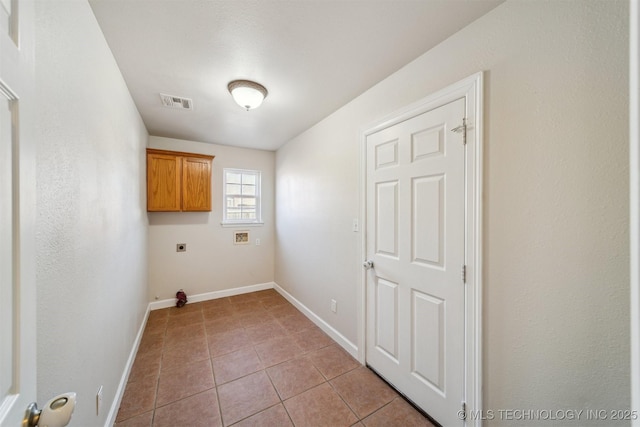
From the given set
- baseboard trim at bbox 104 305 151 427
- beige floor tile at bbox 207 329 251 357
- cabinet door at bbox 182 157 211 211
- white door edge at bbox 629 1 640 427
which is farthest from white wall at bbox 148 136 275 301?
white door edge at bbox 629 1 640 427

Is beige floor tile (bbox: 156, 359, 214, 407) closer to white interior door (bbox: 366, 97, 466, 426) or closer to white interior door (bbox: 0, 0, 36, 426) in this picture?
white interior door (bbox: 366, 97, 466, 426)

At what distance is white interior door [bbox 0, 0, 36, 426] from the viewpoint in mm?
474

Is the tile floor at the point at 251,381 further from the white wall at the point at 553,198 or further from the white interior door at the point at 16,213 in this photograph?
the white interior door at the point at 16,213

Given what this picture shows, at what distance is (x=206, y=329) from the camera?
275 centimetres

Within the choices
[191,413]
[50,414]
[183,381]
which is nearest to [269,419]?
[191,413]

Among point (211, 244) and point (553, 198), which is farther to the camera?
point (211, 244)

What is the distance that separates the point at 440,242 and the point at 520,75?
96 centimetres

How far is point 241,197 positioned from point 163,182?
1.14m

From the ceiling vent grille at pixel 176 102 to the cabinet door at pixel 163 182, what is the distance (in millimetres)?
1005

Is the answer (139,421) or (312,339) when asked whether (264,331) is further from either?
(139,421)

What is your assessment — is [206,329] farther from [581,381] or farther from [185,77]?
[581,381]

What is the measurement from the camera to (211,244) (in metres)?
3.70

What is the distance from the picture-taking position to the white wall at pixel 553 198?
950 mm

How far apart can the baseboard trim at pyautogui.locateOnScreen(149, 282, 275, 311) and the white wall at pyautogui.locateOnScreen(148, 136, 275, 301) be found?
5cm
